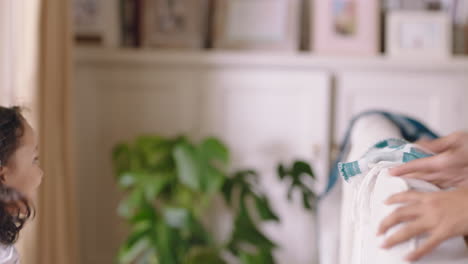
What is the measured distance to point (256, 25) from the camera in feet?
6.66

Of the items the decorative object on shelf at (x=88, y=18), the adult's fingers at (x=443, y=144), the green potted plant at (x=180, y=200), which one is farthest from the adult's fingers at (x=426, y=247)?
the decorative object on shelf at (x=88, y=18)

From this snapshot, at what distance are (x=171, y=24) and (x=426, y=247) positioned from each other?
1.57 metres

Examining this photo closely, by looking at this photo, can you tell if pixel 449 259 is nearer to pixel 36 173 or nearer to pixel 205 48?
pixel 36 173

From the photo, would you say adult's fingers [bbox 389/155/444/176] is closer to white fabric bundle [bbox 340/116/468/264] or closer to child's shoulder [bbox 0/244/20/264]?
white fabric bundle [bbox 340/116/468/264]

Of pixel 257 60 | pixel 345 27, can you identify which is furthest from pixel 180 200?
pixel 345 27

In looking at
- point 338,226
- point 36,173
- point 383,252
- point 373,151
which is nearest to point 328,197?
point 338,226

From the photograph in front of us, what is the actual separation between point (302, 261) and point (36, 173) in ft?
5.15

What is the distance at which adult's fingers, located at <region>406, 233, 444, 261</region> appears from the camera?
61 cm

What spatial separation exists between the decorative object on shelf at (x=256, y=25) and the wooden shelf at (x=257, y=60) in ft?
0.25

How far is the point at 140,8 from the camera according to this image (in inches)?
79.9

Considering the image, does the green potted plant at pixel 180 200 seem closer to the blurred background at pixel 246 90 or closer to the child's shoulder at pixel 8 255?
the blurred background at pixel 246 90

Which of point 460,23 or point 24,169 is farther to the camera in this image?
point 460,23

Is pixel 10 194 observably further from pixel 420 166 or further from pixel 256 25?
pixel 256 25

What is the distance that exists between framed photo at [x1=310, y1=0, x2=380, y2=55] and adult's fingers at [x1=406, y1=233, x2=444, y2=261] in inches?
57.0
